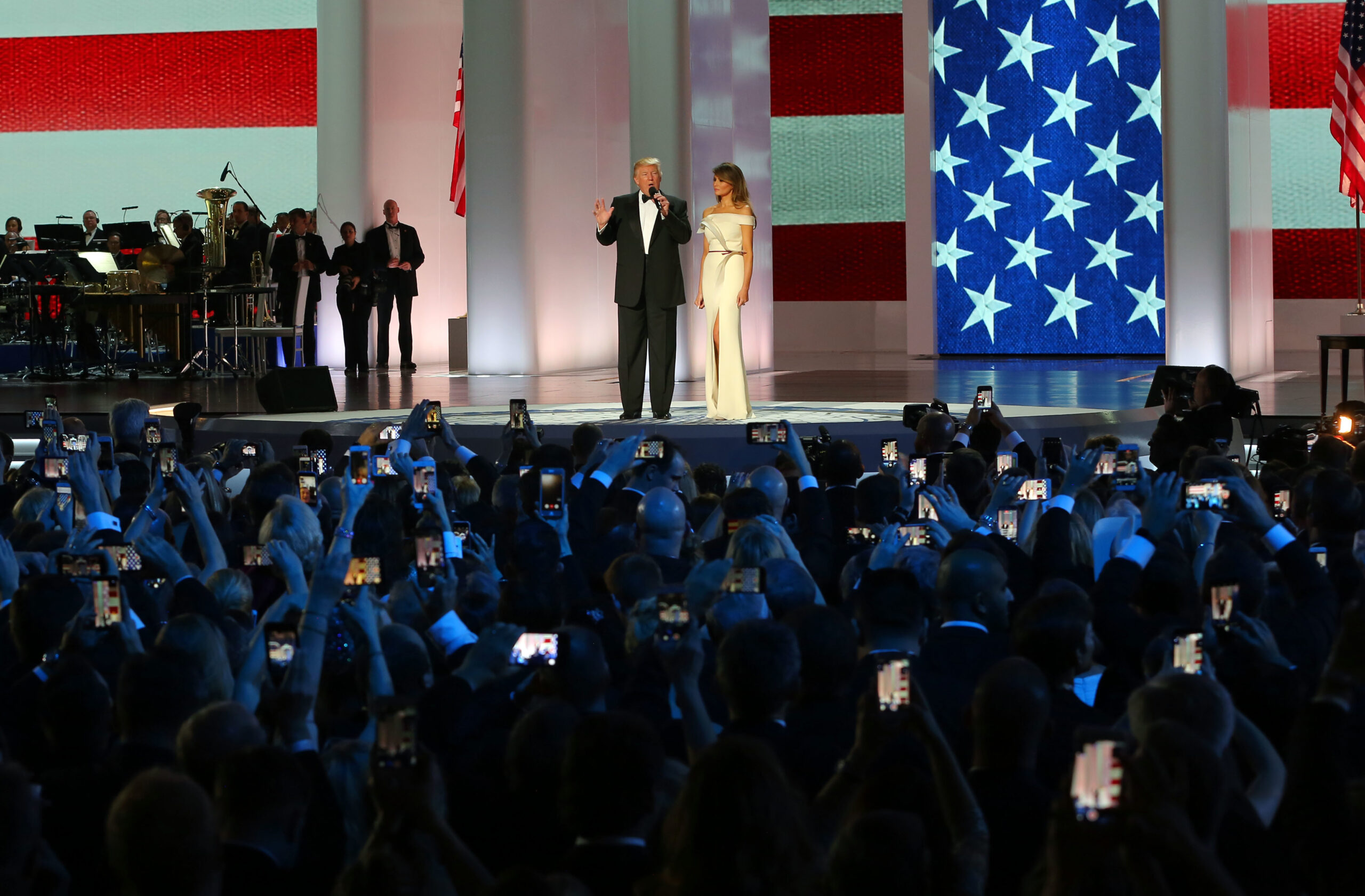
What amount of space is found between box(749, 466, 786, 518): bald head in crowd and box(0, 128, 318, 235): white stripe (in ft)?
45.4

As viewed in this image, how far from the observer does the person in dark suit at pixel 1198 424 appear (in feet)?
17.6

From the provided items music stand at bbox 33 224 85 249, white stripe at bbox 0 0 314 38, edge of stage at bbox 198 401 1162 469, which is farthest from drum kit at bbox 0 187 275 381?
edge of stage at bbox 198 401 1162 469

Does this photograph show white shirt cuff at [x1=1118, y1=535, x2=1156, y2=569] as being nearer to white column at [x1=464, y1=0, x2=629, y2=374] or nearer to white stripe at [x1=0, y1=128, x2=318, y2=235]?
white column at [x1=464, y1=0, x2=629, y2=374]

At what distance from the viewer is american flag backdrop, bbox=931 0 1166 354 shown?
1401 centimetres

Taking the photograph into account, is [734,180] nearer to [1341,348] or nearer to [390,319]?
[1341,348]

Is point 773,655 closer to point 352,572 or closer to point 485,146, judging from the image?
point 352,572

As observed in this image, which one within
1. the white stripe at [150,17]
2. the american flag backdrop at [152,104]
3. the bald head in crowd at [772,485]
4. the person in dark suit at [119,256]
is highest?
the white stripe at [150,17]

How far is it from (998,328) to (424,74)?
552 cm

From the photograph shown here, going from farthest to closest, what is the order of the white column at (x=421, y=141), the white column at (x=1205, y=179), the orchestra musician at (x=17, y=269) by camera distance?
the white column at (x=421, y=141), the orchestra musician at (x=17, y=269), the white column at (x=1205, y=179)

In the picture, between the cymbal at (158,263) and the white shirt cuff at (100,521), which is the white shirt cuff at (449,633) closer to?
the white shirt cuff at (100,521)

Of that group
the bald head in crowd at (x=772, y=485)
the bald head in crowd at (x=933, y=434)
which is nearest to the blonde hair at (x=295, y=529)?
the bald head in crowd at (x=772, y=485)

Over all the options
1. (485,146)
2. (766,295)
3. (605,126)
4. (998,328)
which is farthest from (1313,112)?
(485,146)

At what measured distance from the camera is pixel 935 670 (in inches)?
108

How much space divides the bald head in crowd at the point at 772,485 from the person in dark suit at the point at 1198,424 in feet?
5.45
